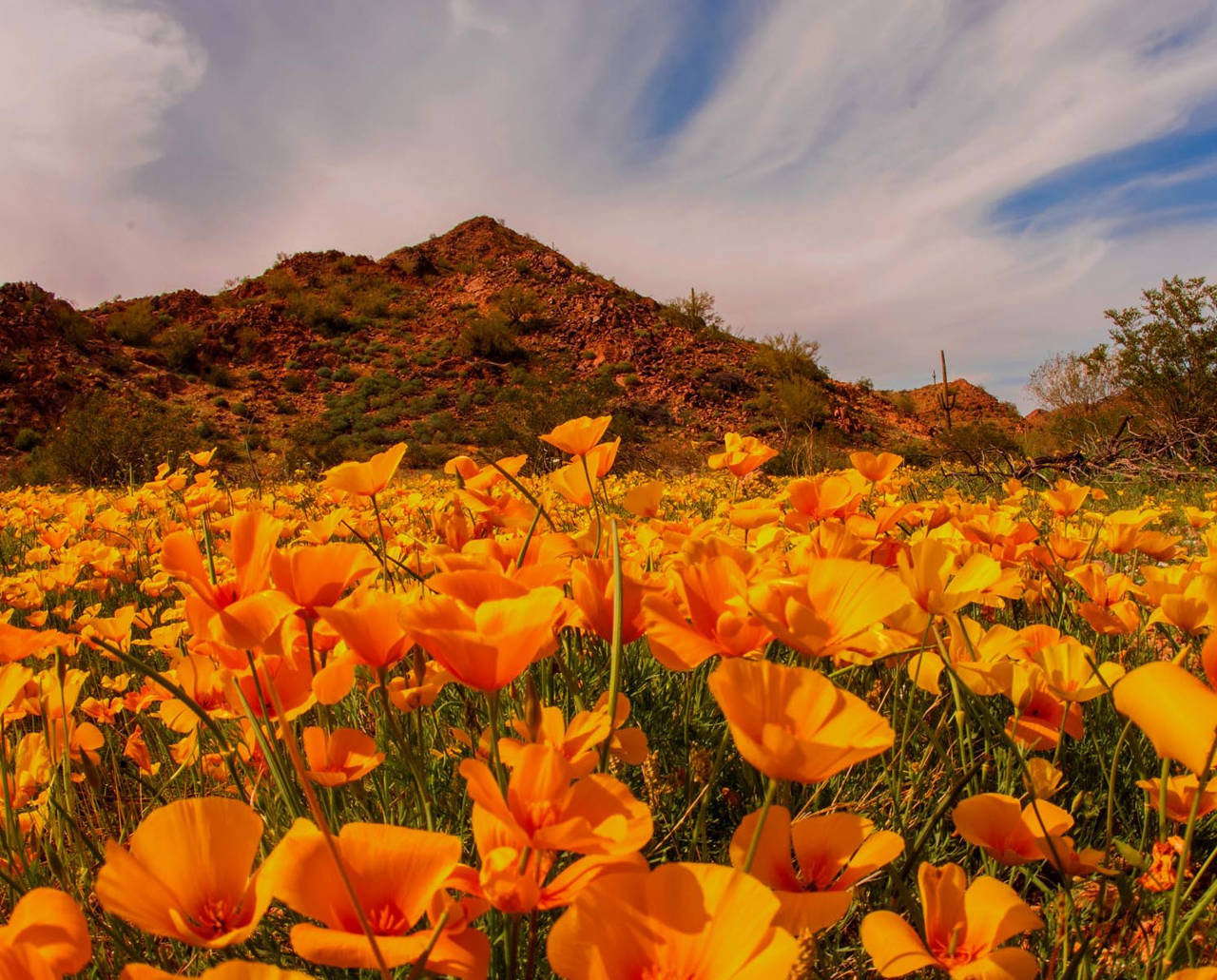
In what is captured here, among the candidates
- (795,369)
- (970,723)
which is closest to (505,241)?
(795,369)

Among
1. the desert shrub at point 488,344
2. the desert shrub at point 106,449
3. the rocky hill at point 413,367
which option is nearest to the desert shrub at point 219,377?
the rocky hill at point 413,367

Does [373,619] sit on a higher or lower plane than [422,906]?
higher

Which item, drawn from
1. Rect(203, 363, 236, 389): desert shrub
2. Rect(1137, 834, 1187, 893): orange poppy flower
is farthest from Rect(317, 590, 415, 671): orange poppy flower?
Rect(203, 363, 236, 389): desert shrub

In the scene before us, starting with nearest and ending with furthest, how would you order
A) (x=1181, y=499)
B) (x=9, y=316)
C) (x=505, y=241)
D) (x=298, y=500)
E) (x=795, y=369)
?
1. (x=298, y=500)
2. (x=1181, y=499)
3. (x=9, y=316)
4. (x=795, y=369)
5. (x=505, y=241)

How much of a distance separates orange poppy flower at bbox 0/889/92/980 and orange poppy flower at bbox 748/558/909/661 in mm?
466

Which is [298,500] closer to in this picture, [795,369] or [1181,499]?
[1181,499]

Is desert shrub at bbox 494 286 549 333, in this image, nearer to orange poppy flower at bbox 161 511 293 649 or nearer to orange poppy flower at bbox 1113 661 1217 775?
orange poppy flower at bbox 161 511 293 649

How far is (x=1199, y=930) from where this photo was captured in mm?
928

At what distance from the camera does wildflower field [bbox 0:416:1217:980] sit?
0.40m

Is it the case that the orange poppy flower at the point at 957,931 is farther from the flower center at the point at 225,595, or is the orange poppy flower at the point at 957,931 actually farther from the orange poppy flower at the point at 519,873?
the flower center at the point at 225,595

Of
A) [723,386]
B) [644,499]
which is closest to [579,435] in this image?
[644,499]

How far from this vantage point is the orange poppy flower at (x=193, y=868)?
41cm

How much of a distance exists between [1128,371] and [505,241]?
124ft

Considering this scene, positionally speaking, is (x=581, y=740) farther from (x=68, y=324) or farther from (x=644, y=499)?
(x=68, y=324)
